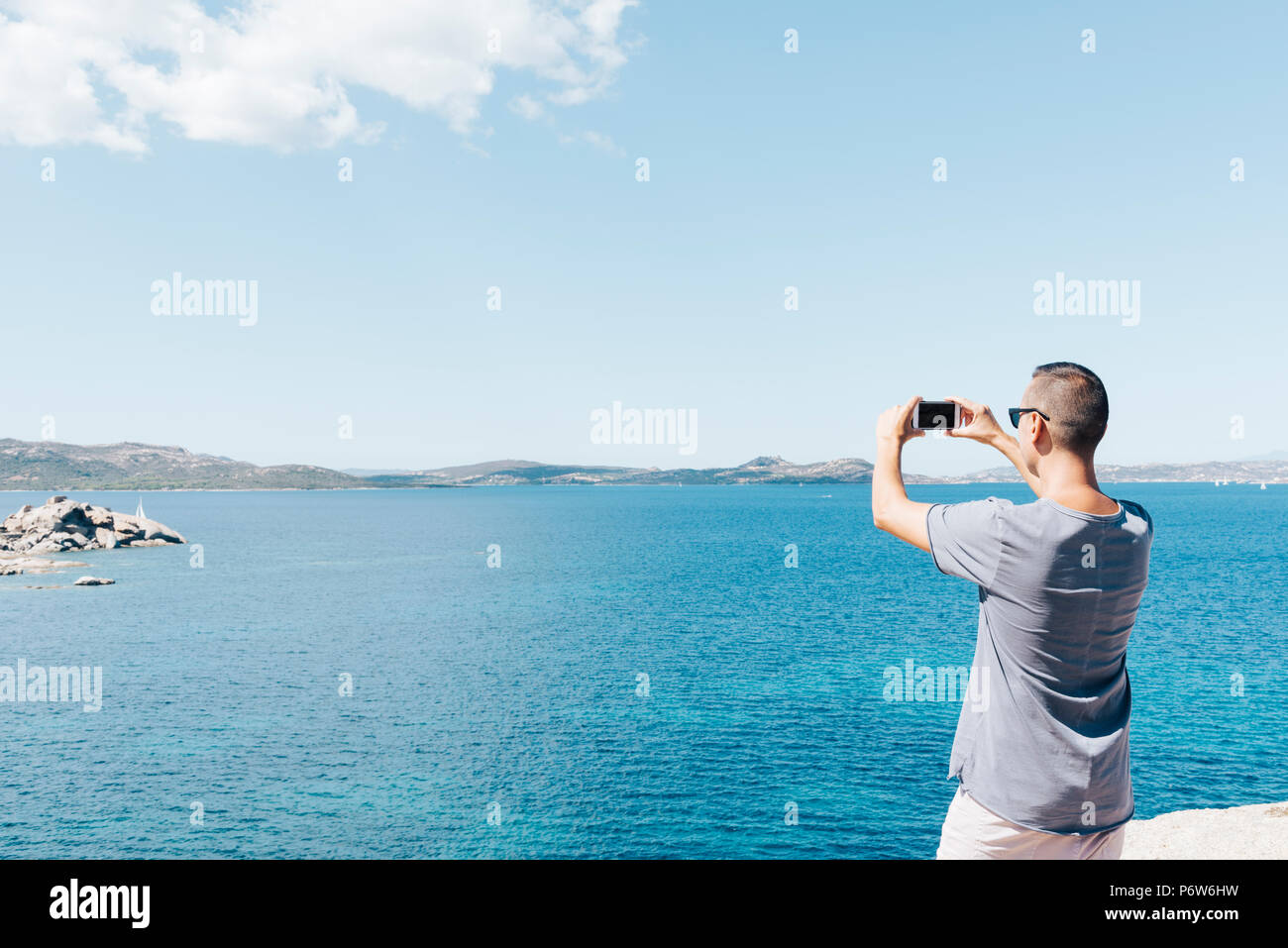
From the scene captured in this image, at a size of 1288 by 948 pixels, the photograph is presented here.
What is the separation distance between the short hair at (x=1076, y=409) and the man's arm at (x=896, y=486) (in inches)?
23.9

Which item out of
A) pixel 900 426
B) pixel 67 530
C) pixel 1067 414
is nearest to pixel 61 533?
pixel 67 530

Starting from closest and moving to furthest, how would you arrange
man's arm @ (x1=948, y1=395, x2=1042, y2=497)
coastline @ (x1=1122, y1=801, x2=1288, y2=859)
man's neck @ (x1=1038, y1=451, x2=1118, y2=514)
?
man's neck @ (x1=1038, y1=451, x2=1118, y2=514), man's arm @ (x1=948, y1=395, x2=1042, y2=497), coastline @ (x1=1122, y1=801, x2=1288, y2=859)

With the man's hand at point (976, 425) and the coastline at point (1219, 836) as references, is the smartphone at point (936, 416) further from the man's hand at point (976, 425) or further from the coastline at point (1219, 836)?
the coastline at point (1219, 836)

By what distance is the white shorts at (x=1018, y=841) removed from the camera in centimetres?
315

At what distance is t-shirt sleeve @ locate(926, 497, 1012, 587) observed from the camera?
9.91 ft

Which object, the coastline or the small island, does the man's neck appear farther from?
the small island

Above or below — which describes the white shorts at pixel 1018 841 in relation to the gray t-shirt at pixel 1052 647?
below

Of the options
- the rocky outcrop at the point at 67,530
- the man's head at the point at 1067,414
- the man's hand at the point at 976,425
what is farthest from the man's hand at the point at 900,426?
the rocky outcrop at the point at 67,530

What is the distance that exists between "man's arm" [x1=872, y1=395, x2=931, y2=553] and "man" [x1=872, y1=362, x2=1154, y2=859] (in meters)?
0.01

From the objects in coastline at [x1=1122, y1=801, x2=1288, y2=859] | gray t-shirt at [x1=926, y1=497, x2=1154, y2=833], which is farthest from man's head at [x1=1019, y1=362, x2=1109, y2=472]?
coastline at [x1=1122, y1=801, x2=1288, y2=859]

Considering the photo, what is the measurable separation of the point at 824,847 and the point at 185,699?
48.9 metres

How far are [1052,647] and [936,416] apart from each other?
1.29m

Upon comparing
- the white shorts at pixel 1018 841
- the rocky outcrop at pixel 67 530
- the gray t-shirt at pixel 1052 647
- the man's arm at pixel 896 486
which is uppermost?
the man's arm at pixel 896 486

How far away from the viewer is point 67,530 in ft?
445
